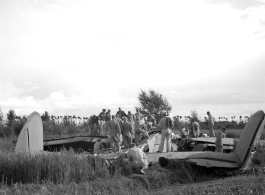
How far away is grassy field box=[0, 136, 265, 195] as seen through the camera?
34.9 ft

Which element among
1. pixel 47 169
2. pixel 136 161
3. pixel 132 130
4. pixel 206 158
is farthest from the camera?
pixel 132 130

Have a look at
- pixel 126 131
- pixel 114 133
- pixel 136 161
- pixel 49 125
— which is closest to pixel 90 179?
pixel 136 161

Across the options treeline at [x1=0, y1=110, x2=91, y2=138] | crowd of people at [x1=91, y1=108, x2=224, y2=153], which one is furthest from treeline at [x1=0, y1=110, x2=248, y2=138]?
crowd of people at [x1=91, y1=108, x2=224, y2=153]

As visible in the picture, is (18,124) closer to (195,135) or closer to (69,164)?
(195,135)

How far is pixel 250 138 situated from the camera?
609 inches

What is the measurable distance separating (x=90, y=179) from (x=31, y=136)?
451 centimetres

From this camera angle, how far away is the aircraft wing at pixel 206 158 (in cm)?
1466

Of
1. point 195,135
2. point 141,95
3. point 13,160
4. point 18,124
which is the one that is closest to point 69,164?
point 13,160

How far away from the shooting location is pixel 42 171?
12.0m

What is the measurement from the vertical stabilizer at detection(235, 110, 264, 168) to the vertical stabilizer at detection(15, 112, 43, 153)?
8840 mm

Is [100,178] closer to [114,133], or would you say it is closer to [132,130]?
[114,133]

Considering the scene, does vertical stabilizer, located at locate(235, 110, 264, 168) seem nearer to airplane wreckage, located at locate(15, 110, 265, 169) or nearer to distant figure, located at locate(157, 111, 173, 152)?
airplane wreckage, located at locate(15, 110, 265, 169)

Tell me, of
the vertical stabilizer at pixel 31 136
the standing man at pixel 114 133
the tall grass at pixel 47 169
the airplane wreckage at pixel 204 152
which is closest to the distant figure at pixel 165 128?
the airplane wreckage at pixel 204 152

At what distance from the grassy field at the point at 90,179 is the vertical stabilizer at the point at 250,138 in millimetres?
1228
